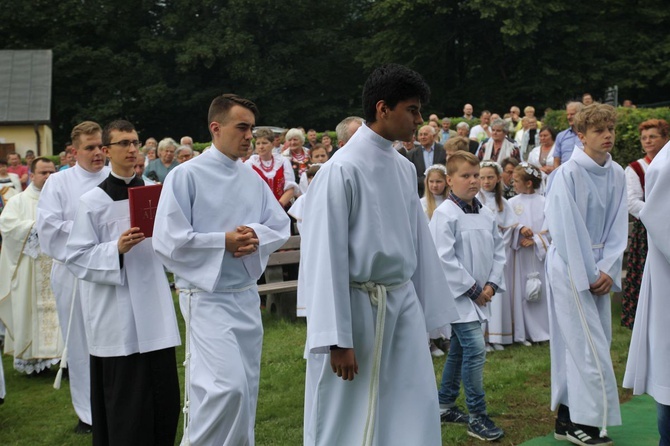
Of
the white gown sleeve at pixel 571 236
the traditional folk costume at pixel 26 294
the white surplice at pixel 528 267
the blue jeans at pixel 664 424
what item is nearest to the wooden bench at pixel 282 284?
the traditional folk costume at pixel 26 294

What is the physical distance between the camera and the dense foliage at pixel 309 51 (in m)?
38.4

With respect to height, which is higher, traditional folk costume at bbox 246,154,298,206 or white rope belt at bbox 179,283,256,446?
Result: traditional folk costume at bbox 246,154,298,206

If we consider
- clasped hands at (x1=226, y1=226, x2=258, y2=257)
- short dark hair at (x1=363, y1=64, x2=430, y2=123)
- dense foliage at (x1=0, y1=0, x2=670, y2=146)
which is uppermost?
dense foliage at (x1=0, y1=0, x2=670, y2=146)

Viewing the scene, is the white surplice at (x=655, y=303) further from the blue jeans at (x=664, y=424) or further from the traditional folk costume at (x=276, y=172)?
the traditional folk costume at (x=276, y=172)

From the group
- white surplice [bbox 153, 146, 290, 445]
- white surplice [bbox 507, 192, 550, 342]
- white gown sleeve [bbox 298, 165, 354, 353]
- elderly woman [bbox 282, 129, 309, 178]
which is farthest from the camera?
elderly woman [bbox 282, 129, 309, 178]

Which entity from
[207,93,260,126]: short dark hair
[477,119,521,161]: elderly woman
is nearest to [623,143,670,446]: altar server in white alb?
[207,93,260,126]: short dark hair

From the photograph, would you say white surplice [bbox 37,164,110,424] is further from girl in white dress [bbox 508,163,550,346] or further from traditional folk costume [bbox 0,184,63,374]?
girl in white dress [bbox 508,163,550,346]

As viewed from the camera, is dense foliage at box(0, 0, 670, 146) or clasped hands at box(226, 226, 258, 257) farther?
dense foliage at box(0, 0, 670, 146)

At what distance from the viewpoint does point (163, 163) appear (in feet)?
45.4

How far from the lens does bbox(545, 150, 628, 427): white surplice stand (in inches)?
241

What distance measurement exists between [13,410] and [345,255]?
5160 mm

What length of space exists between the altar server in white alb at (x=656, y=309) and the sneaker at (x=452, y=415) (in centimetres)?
197

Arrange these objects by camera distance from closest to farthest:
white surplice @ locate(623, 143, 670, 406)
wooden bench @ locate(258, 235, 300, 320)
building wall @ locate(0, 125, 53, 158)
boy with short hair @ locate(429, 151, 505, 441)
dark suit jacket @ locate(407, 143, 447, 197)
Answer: white surplice @ locate(623, 143, 670, 406)
boy with short hair @ locate(429, 151, 505, 441)
wooden bench @ locate(258, 235, 300, 320)
dark suit jacket @ locate(407, 143, 447, 197)
building wall @ locate(0, 125, 53, 158)

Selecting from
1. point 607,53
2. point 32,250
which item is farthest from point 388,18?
point 32,250
